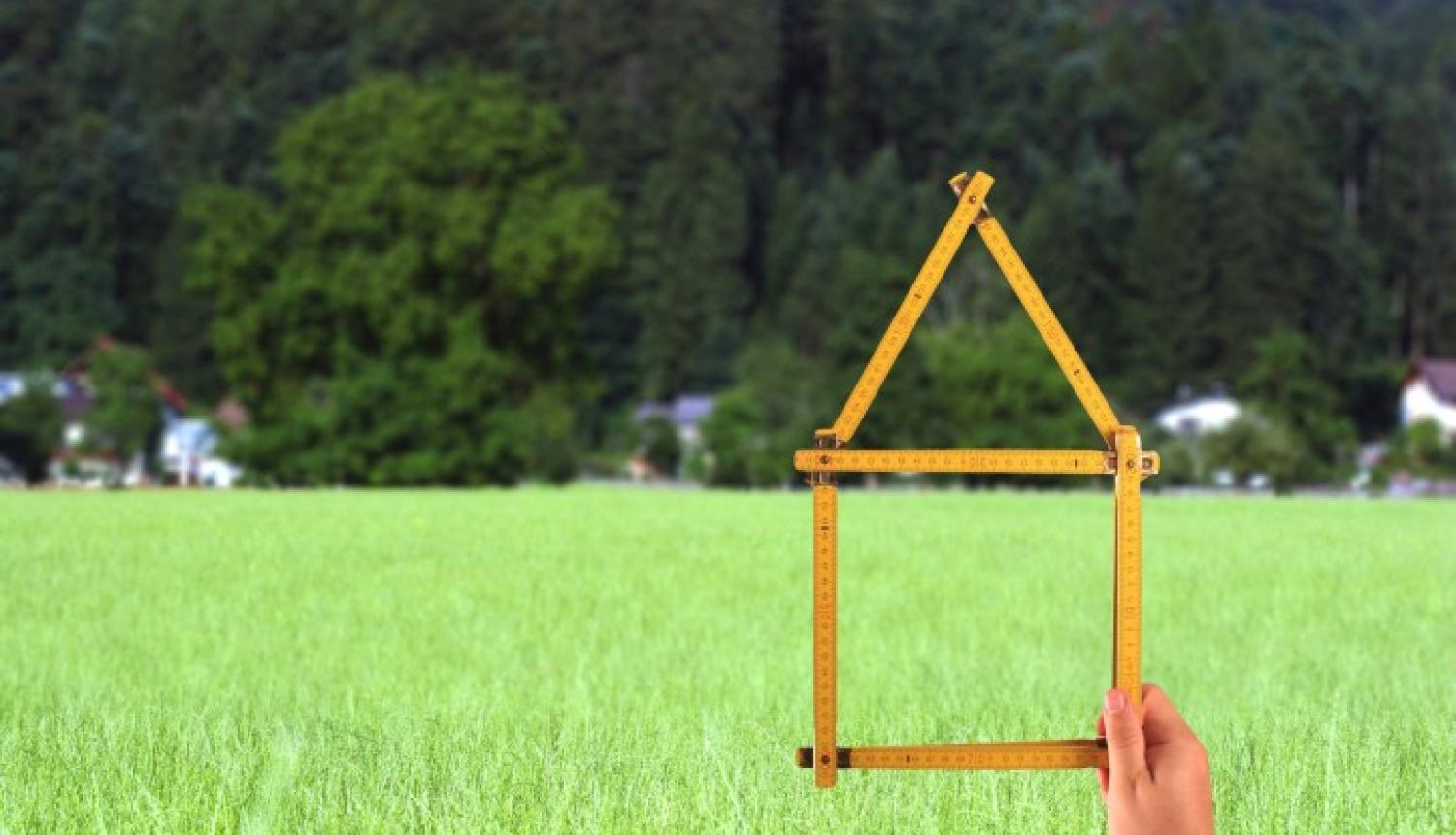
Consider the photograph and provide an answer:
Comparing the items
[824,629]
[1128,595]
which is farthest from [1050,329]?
[824,629]

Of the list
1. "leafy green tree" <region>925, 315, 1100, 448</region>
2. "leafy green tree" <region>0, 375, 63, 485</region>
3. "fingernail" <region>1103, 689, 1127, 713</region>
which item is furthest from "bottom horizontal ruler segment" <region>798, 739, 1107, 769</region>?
"leafy green tree" <region>0, 375, 63, 485</region>

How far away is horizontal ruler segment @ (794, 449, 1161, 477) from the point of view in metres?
6.79

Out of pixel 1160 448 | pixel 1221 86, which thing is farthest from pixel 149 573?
pixel 1221 86

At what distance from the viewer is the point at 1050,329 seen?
6883 mm

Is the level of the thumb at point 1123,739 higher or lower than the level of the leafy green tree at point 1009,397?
lower

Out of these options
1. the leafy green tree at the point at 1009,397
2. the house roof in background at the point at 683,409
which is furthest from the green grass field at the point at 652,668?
the house roof in background at the point at 683,409

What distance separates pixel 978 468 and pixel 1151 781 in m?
1.39

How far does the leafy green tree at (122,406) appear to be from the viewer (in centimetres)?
7300

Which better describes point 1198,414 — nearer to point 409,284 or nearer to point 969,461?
point 409,284

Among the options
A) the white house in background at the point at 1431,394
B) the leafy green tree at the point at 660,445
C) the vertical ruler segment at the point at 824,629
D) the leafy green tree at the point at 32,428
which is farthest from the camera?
the white house in background at the point at 1431,394

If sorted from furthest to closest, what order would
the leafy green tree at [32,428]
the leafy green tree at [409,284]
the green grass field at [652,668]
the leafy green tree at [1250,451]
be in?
the leafy green tree at [32,428]
the leafy green tree at [1250,451]
the leafy green tree at [409,284]
the green grass field at [652,668]

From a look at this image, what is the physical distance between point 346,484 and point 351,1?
96.8 metres

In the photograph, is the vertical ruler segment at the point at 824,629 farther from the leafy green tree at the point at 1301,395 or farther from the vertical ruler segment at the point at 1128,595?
the leafy green tree at the point at 1301,395

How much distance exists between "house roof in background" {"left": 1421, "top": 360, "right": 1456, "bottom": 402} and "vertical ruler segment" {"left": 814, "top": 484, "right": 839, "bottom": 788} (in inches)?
3841
